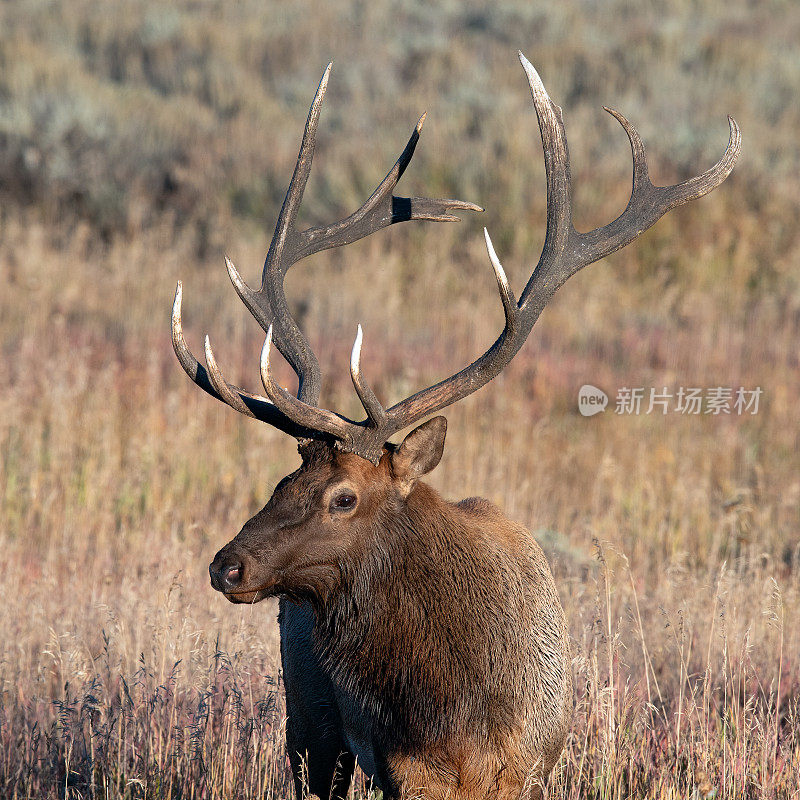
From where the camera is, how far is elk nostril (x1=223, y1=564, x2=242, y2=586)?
3.58 meters

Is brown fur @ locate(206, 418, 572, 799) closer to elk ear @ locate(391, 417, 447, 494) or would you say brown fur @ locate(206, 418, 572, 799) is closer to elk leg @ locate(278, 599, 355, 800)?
elk ear @ locate(391, 417, 447, 494)

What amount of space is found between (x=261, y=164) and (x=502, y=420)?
9719mm

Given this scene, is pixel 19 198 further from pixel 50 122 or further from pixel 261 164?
pixel 261 164

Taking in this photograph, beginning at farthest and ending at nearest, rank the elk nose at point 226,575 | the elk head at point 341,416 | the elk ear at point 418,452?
1. the elk ear at point 418,452
2. the elk head at point 341,416
3. the elk nose at point 226,575

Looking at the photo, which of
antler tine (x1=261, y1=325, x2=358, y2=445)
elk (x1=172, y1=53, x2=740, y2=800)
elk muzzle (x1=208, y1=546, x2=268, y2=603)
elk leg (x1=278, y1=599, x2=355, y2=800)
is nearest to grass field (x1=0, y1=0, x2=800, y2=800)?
elk leg (x1=278, y1=599, x2=355, y2=800)

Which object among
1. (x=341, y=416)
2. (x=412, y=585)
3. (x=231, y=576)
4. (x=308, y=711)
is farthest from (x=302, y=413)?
(x=308, y=711)

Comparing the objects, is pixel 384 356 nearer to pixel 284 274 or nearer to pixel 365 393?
pixel 284 274

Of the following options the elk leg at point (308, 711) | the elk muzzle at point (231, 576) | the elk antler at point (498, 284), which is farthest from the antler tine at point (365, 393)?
the elk leg at point (308, 711)

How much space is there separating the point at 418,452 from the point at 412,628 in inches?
24.3

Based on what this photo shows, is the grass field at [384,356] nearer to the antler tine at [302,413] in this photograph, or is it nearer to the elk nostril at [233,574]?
the elk nostril at [233,574]

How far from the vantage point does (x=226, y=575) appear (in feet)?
11.7

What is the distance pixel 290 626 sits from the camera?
4422 mm

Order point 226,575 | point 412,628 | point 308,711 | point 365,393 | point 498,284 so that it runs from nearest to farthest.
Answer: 1. point 226,575
2. point 365,393
3. point 412,628
4. point 498,284
5. point 308,711

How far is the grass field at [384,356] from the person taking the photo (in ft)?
16.4
